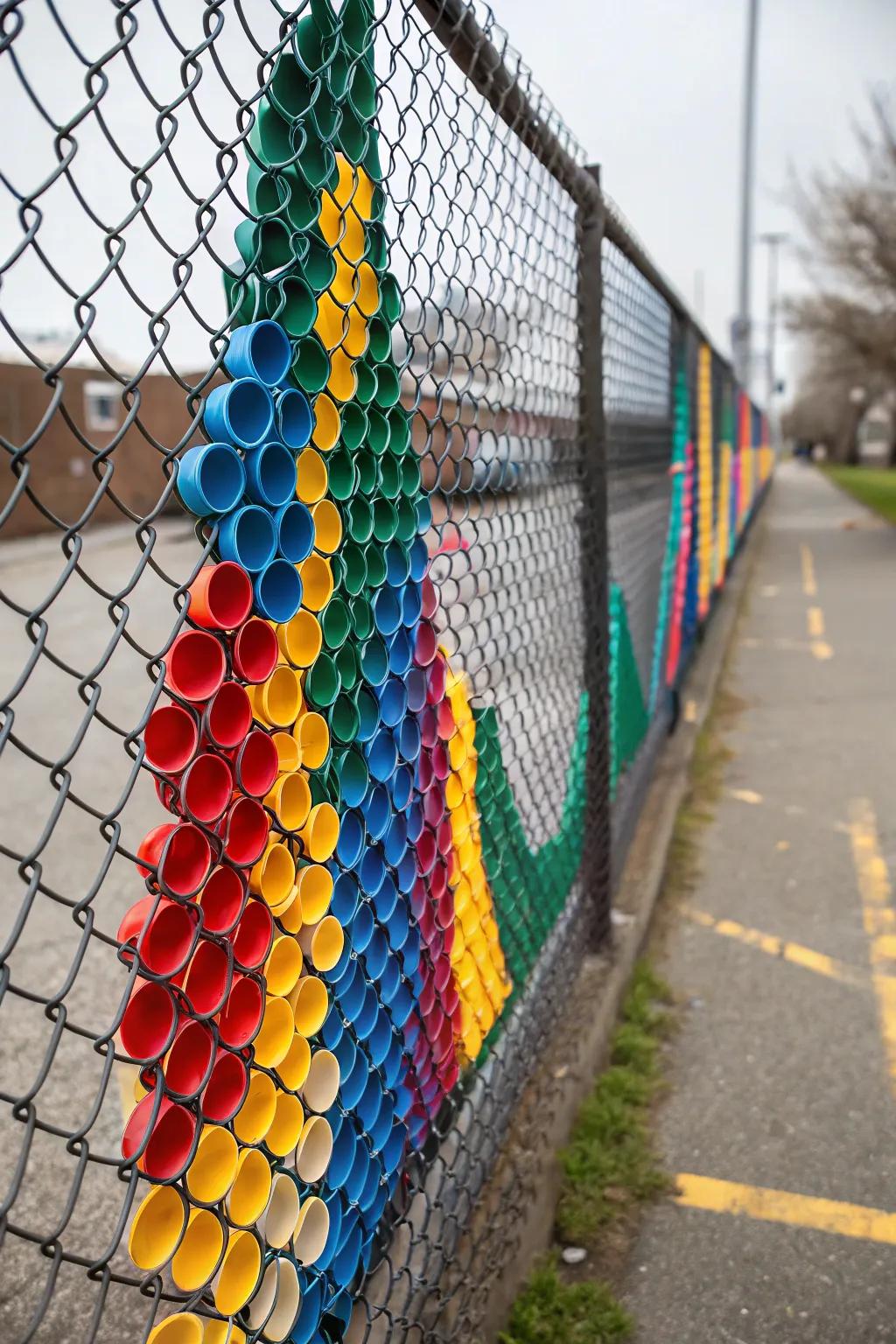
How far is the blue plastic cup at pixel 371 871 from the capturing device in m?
1.65

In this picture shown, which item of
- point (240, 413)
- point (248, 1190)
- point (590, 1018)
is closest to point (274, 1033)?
point (248, 1190)

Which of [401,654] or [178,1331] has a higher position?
[401,654]

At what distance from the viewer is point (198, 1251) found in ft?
3.94

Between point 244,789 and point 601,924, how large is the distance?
218 cm

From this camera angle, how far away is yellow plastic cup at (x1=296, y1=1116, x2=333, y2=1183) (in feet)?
4.66

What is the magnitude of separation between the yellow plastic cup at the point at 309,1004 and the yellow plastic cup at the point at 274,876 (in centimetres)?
15

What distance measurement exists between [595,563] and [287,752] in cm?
187

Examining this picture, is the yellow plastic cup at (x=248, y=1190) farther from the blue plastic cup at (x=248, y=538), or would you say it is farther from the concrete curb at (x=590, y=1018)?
the concrete curb at (x=590, y=1018)

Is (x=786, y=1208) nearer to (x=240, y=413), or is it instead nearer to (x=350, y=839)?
(x=350, y=839)

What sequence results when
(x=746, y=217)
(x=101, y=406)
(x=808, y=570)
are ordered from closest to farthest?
(x=808, y=570), (x=746, y=217), (x=101, y=406)

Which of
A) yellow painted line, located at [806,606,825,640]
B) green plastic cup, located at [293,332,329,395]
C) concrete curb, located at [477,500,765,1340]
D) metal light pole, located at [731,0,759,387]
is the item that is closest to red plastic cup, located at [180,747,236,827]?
green plastic cup, located at [293,332,329,395]

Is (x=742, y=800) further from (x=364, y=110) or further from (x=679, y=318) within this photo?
(x=364, y=110)

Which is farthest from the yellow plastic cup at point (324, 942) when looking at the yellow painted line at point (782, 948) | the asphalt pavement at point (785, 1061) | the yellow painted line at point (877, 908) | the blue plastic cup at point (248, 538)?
the yellow painted line at point (782, 948)

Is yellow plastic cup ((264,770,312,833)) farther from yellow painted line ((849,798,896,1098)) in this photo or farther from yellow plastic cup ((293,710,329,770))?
yellow painted line ((849,798,896,1098))
